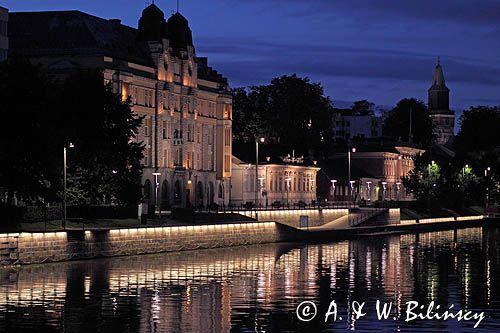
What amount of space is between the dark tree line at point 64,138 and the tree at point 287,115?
7632 cm

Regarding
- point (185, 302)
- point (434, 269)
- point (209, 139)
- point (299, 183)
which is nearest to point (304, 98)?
point (299, 183)

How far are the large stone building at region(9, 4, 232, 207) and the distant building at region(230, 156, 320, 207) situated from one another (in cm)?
359

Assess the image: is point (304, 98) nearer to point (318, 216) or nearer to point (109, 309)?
point (318, 216)

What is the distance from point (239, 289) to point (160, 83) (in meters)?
83.6

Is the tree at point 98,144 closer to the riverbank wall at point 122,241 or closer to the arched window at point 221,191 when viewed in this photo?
the riverbank wall at point 122,241

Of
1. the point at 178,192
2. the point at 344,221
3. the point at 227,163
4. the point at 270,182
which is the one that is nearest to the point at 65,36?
the point at 178,192

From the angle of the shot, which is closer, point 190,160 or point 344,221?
point 344,221

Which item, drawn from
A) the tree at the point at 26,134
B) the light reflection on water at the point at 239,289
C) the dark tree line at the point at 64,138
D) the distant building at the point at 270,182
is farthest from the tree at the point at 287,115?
the tree at the point at 26,134

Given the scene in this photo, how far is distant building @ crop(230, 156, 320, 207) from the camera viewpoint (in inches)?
6658

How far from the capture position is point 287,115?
19062 centimetres

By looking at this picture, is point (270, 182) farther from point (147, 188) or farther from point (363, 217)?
point (147, 188)

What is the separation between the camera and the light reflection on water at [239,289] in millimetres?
51625

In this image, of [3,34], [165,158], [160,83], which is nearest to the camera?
[3,34]

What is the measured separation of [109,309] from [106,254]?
28875 millimetres
